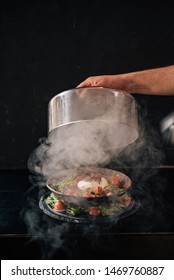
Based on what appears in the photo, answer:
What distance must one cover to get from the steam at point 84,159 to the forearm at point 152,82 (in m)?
0.39

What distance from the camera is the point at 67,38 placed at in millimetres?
3084

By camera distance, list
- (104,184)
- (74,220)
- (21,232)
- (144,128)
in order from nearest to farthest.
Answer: (21,232) → (74,220) → (104,184) → (144,128)

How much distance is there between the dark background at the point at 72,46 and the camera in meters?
3.02

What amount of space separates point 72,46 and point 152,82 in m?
0.94

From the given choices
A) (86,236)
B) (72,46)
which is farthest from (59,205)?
(72,46)

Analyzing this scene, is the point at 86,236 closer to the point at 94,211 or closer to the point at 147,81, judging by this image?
the point at 94,211

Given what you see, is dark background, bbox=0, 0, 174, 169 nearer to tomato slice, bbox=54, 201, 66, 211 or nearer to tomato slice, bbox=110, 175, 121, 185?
tomato slice, bbox=110, 175, 121, 185

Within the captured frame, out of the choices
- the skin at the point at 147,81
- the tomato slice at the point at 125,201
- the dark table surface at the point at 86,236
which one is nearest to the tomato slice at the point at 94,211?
the dark table surface at the point at 86,236

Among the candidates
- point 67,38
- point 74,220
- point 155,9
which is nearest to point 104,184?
point 74,220

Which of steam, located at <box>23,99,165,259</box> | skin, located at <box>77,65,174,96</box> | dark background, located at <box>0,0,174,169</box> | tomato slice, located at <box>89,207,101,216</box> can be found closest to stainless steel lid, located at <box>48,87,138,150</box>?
steam, located at <box>23,99,165,259</box>

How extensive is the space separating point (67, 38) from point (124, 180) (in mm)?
1481

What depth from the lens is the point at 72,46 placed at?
122 inches

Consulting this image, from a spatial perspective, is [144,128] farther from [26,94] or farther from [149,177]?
[26,94]

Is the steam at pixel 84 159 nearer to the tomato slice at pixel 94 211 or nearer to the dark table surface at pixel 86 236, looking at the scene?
the dark table surface at pixel 86 236
